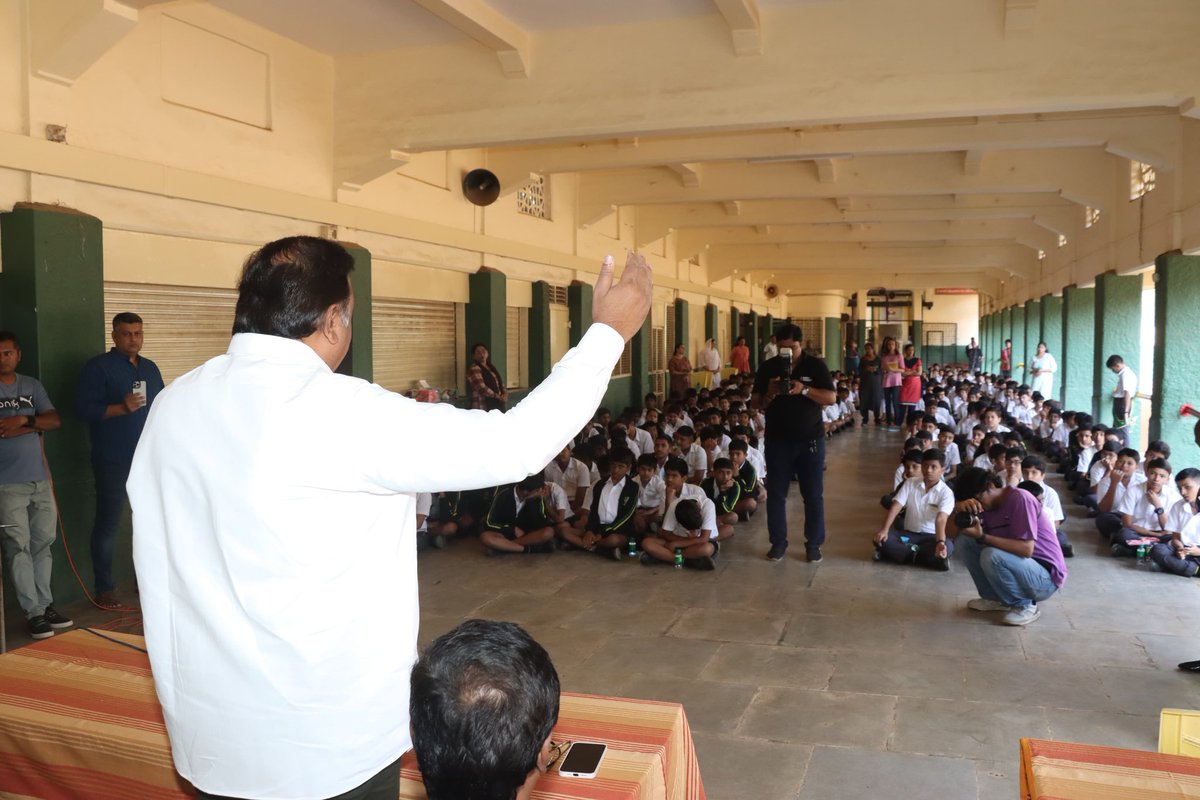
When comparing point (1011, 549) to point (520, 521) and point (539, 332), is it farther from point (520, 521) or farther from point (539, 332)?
point (539, 332)

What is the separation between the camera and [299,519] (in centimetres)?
154

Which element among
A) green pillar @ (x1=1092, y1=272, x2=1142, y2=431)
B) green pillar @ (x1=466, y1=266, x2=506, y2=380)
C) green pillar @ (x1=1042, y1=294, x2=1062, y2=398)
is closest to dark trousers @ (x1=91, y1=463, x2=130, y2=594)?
green pillar @ (x1=466, y1=266, x2=506, y2=380)

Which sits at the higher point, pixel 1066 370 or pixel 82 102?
pixel 82 102

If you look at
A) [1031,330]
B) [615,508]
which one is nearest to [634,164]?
[615,508]

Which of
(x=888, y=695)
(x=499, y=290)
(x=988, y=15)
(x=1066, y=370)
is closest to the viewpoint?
(x=888, y=695)

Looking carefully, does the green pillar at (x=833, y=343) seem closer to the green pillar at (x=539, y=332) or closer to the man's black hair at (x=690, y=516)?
the green pillar at (x=539, y=332)

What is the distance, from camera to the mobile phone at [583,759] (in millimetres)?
2174

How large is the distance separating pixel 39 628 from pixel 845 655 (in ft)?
15.5

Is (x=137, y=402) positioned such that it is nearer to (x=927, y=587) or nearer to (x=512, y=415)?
(x=512, y=415)

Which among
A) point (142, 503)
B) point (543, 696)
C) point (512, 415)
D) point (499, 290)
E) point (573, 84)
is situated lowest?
point (543, 696)

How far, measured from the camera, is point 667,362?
18812mm

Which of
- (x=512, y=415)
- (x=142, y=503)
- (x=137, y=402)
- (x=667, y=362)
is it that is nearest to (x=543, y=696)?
(x=512, y=415)

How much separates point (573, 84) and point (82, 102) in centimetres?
352

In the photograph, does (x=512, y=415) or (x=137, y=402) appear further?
(x=137, y=402)
